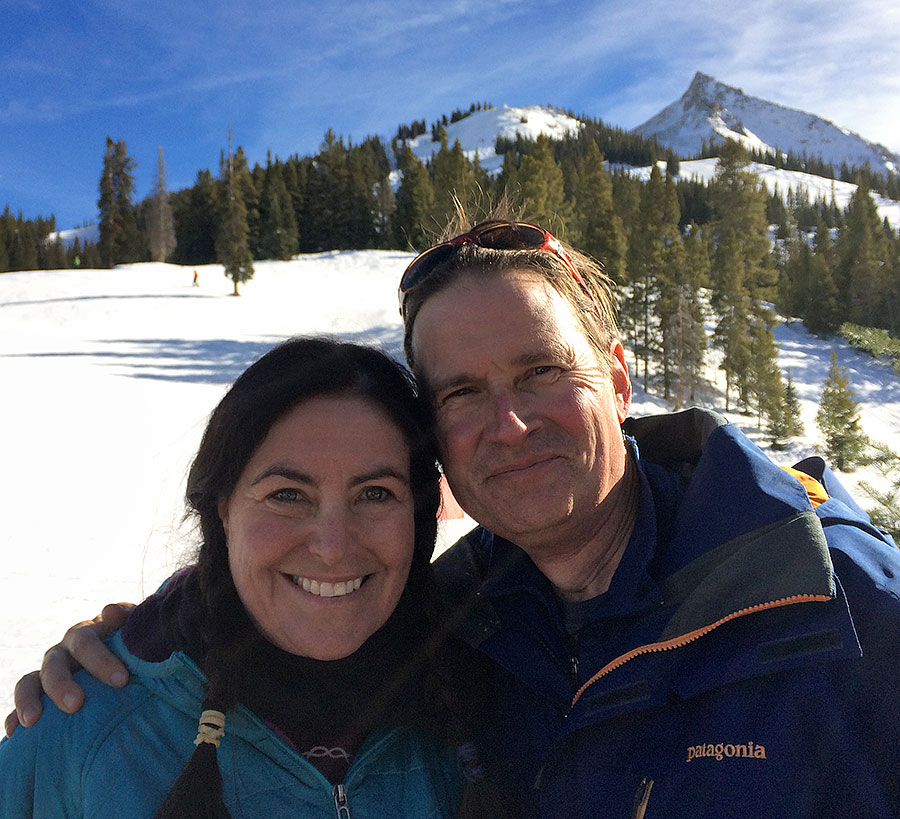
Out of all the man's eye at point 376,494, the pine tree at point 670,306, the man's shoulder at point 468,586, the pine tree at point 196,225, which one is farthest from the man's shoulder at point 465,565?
the pine tree at point 196,225

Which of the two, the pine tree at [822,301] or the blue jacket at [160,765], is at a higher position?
the pine tree at [822,301]

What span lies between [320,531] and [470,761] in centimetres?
80

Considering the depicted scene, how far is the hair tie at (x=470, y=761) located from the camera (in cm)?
193

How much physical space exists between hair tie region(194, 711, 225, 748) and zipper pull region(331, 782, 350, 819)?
35 cm

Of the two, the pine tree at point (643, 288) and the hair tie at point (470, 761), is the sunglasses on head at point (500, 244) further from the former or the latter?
the pine tree at point (643, 288)

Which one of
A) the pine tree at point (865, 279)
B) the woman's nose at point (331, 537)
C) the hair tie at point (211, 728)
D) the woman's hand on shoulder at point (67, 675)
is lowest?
the hair tie at point (211, 728)

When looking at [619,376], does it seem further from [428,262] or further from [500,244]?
[428,262]

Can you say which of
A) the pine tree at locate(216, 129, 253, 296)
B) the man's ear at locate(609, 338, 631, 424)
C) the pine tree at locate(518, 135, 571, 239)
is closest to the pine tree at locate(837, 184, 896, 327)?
the pine tree at locate(518, 135, 571, 239)

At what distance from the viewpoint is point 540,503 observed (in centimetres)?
212

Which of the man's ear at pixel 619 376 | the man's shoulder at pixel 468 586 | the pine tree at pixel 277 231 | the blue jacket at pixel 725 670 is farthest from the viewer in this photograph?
the pine tree at pixel 277 231

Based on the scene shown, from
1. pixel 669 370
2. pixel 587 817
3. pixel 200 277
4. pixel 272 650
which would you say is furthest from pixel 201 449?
pixel 200 277

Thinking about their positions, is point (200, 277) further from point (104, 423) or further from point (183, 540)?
point (183, 540)

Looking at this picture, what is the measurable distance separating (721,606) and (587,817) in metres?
0.67

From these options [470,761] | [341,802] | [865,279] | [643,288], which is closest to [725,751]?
[470,761]
